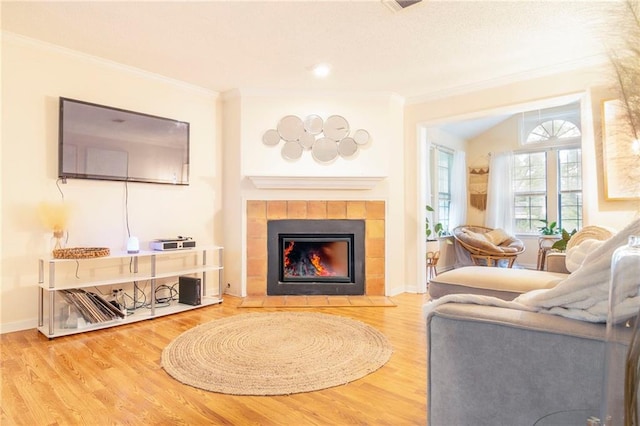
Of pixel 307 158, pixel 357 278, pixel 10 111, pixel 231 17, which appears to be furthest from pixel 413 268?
pixel 10 111

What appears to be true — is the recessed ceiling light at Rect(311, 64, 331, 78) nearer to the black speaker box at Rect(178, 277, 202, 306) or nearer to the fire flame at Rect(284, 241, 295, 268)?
the fire flame at Rect(284, 241, 295, 268)

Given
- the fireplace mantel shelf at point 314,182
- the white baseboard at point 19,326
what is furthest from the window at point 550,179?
the white baseboard at point 19,326

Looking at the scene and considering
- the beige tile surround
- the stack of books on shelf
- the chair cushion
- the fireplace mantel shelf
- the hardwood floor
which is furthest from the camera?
the chair cushion

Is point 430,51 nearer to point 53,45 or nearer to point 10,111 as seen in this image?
point 53,45

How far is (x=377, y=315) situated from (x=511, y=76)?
2709mm

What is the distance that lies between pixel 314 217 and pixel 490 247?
2794 mm

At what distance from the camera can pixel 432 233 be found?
5.71m

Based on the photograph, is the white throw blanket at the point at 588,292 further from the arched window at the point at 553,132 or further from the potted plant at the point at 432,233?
the arched window at the point at 553,132

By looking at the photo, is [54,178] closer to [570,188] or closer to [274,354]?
[274,354]

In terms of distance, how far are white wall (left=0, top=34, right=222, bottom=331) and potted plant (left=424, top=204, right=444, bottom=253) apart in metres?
3.14

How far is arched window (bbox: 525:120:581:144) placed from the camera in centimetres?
573

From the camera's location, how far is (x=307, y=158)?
4.02 m

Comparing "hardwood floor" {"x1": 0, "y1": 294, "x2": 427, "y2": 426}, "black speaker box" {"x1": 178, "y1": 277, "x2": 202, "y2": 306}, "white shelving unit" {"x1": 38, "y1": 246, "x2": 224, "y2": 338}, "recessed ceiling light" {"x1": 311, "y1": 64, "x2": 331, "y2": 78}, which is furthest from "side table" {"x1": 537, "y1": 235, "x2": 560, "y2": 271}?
"black speaker box" {"x1": 178, "y1": 277, "x2": 202, "y2": 306}

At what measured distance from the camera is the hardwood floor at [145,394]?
1.60 m
